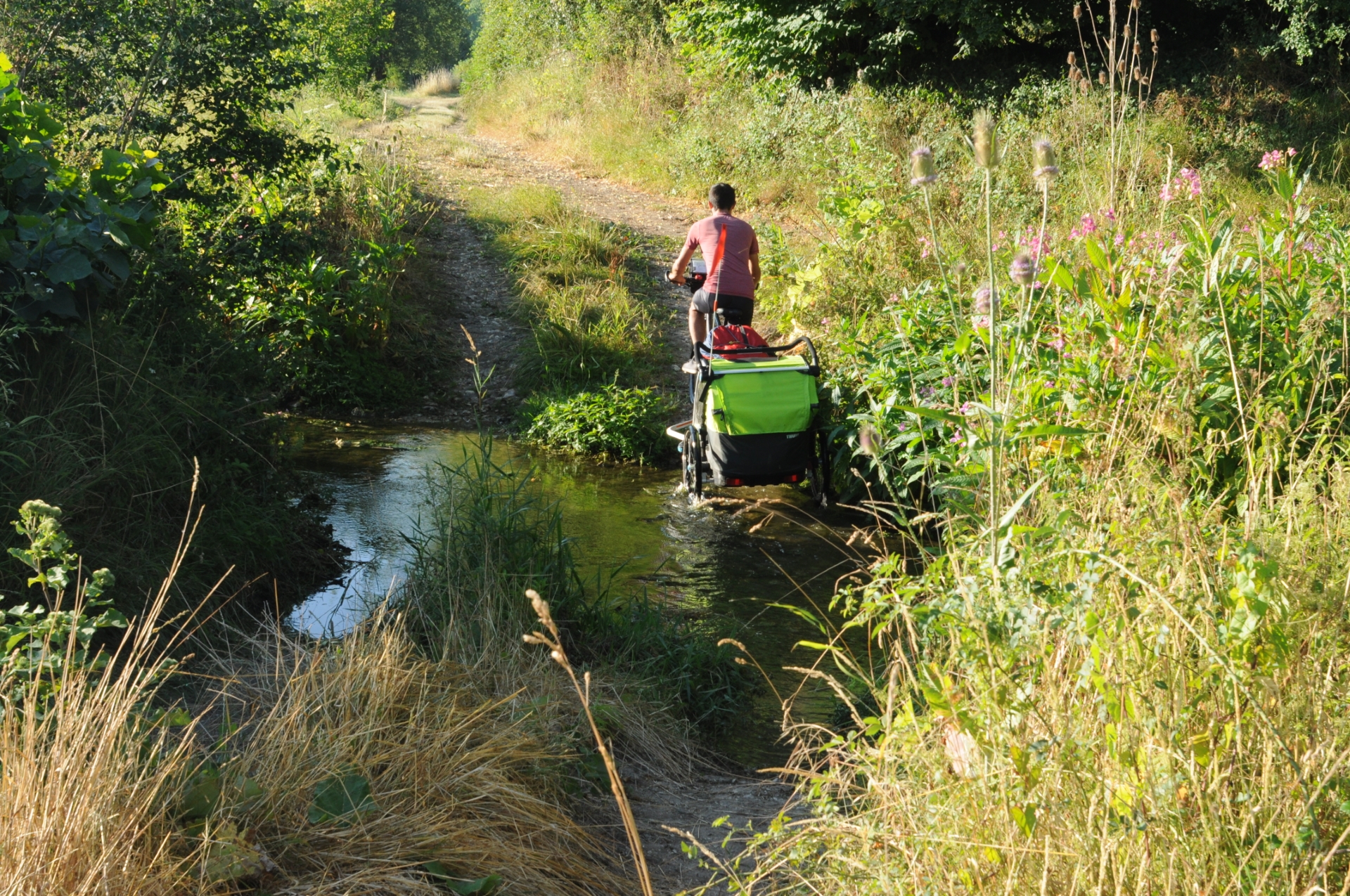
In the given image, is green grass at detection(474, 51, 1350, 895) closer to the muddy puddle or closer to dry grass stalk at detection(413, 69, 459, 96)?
the muddy puddle

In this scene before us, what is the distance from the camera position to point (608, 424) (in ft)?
29.8

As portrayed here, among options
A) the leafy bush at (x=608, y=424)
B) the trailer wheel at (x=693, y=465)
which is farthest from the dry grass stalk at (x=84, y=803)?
the leafy bush at (x=608, y=424)

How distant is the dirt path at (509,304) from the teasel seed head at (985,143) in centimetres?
199

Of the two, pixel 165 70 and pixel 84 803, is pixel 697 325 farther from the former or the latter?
pixel 84 803

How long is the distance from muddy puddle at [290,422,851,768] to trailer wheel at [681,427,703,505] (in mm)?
189

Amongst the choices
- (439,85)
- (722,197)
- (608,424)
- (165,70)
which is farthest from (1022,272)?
(439,85)

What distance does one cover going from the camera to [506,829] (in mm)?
3189

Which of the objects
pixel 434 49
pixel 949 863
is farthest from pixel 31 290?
pixel 434 49

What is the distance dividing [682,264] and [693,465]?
1.48 metres

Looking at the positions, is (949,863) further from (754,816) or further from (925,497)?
(925,497)

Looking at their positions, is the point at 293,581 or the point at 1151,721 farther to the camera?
the point at 293,581

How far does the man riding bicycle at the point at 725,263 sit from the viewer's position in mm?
7719

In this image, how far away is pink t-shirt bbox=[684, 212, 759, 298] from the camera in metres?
7.72

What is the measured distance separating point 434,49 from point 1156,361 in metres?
54.5
